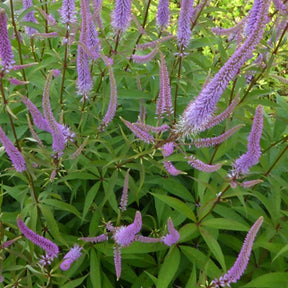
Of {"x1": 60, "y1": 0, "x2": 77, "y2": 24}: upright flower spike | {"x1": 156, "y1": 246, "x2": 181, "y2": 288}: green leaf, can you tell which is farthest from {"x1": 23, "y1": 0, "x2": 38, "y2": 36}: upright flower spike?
{"x1": 156, "y1": 246, "x2": 181, "y2": 288}: green leaf

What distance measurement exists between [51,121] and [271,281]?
1.65 metres

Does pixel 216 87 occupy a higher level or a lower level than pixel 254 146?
higher

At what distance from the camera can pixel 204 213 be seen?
8.48 ft

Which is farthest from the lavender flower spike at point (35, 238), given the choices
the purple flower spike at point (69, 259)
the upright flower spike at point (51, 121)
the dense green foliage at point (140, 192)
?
the upright flower spike at point (51, 121)

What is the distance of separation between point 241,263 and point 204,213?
0.89m

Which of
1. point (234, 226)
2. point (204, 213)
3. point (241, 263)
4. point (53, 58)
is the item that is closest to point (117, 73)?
point (53, 58)

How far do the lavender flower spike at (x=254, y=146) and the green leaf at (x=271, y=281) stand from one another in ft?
2.38

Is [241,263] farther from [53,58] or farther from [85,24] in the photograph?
[53,58]

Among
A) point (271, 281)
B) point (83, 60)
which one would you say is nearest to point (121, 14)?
point (83, 60)

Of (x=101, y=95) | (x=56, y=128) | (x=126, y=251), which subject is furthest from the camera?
(x=101, y=95)

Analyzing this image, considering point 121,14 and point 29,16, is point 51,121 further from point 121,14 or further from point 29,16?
point 29,16

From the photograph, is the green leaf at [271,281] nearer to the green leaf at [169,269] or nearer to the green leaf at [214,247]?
the green leaf at [214,247]

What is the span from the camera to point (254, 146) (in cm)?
196

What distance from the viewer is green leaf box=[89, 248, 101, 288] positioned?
2633 millimetres
